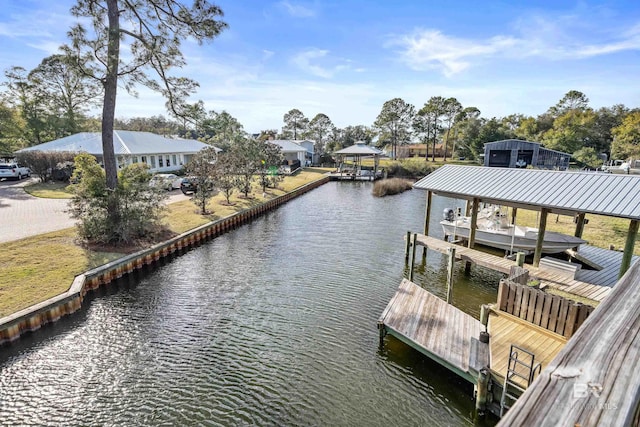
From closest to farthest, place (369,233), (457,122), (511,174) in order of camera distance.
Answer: (511,174) → (369,233) → (457,122)

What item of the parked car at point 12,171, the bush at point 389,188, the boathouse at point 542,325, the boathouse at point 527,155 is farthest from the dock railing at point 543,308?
the boathouse at point 527,155

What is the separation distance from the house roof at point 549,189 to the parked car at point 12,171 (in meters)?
35.6

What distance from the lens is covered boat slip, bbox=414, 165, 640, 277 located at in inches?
350

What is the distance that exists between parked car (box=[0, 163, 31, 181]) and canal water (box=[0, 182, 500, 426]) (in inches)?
1062

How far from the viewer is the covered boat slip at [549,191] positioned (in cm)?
890

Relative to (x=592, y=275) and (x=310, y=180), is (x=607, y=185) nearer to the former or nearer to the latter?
(x=592, y=275)

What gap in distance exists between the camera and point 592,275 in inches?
427

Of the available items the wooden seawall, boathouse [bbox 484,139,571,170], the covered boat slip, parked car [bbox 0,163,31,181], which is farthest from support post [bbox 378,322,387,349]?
Answer: boathouse [bbox 484,139,571,170]

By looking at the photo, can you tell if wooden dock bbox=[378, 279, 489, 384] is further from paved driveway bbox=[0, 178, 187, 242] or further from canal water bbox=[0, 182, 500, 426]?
paved driveway bbox=[0, 178, 187, 242]

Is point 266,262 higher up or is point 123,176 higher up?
point 123,176

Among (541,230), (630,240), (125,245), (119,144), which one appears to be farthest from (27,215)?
(630,240)

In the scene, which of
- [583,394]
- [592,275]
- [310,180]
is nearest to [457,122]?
[310,180]

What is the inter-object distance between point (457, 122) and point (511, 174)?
6023cm

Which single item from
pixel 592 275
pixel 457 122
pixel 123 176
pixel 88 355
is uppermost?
pixel 457 122
